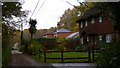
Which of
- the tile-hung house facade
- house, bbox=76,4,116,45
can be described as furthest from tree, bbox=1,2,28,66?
the tile-hung house facade

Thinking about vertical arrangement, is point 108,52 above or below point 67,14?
below

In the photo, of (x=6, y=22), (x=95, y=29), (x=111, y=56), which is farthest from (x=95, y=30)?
(x=111, y=56)

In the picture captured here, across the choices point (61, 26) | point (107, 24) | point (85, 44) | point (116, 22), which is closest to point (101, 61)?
point (116, 22)

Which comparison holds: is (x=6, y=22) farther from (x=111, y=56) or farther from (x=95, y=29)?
(x=95, y=29)

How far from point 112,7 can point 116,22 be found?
582 millimetres

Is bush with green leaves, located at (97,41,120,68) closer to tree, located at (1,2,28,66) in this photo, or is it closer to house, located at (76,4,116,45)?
tree, located at (1,2,28,66)

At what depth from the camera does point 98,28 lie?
961 inches

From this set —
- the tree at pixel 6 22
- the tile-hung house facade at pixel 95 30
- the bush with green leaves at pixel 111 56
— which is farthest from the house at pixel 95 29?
the bush with green leaves at pixel 111 56

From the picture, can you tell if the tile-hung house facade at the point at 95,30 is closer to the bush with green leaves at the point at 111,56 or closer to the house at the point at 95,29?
the house at the point at 95,29

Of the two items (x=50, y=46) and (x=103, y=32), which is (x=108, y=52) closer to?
(x=103, y=32)

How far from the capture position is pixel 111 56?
6957 mm

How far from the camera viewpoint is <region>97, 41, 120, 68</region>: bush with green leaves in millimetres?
6767

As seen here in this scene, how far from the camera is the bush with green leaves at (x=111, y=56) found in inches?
266

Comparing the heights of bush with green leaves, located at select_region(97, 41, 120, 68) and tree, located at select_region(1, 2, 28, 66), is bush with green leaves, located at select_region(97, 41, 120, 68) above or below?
below
